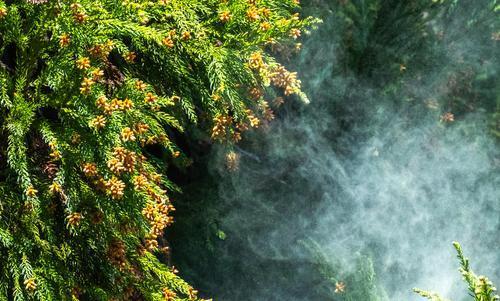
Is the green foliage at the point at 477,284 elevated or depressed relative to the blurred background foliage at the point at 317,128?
depressed

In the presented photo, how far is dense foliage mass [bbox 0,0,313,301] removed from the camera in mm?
2137

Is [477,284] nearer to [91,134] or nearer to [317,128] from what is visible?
[91,134]

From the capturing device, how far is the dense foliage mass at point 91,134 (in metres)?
2.14

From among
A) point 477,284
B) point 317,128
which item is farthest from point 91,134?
point 317,128

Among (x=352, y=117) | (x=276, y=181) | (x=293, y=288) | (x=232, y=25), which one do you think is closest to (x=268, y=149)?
(x=276, y=181)

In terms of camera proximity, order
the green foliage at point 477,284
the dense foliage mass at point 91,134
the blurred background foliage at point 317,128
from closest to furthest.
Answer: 1. the green foliage at point 477,284
2. the dense foliage mass at point 91,134
3. the blurred background foliage at point 317,128

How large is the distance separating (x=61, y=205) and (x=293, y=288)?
2.26m

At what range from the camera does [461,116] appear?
475cm

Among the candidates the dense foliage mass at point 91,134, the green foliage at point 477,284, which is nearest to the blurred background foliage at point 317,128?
the dense foliage mass at point 91,134

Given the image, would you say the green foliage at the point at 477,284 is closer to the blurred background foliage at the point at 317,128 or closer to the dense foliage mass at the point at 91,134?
the dense foliage mass at the point at 91,134

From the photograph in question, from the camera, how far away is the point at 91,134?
7.13 ft

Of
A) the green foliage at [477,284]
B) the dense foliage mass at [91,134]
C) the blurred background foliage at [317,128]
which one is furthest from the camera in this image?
the blurred background foliage at [317,128]

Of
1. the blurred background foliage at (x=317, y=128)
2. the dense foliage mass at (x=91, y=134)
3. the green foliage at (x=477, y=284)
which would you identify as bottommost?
the dense foliage mass at (x=91, y=134)

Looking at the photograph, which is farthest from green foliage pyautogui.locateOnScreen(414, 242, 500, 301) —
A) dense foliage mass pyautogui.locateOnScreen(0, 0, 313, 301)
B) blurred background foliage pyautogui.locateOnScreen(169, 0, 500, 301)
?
blurred background foliage pyautogui.locateOnScreen(169, 0, 500, 301)
